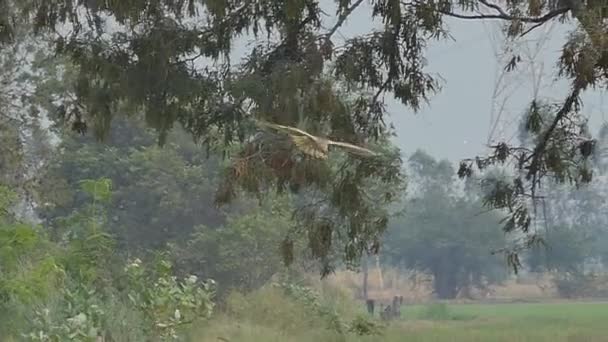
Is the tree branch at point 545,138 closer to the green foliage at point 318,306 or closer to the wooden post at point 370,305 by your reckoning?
the green foliage at point 318,306

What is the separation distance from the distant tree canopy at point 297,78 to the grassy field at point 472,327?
2640 millimetres

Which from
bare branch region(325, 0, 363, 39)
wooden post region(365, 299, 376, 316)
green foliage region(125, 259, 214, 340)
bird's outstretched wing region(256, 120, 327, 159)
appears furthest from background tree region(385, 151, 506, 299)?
bird's outstretched wing region(256, 120, 327, 159)

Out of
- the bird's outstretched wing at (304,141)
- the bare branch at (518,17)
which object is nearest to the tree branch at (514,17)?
the bare branch at (518,17)

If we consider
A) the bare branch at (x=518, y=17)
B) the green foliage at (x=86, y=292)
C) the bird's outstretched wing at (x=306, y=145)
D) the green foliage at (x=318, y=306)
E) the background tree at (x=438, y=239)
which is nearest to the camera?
the bird's outstretched wing at (x=306, y=145)

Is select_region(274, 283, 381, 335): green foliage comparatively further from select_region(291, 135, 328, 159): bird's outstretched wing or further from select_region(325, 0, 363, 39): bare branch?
select_region(291, 135, 328, 159): bird's outstretched wing

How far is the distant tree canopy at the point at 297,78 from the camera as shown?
3.48 m

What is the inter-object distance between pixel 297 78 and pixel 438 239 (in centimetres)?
663

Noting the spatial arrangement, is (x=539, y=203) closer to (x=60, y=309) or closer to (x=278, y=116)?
(x=278, y=116)

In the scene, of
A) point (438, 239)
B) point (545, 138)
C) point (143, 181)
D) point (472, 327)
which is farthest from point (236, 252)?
point (545, 138)

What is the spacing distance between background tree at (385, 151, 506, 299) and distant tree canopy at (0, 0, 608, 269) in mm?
5195

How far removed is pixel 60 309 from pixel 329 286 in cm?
573

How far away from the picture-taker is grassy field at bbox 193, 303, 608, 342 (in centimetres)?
713

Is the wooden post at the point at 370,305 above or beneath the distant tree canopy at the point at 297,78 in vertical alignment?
beneath

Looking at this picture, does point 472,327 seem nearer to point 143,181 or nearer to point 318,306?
point 318,306
